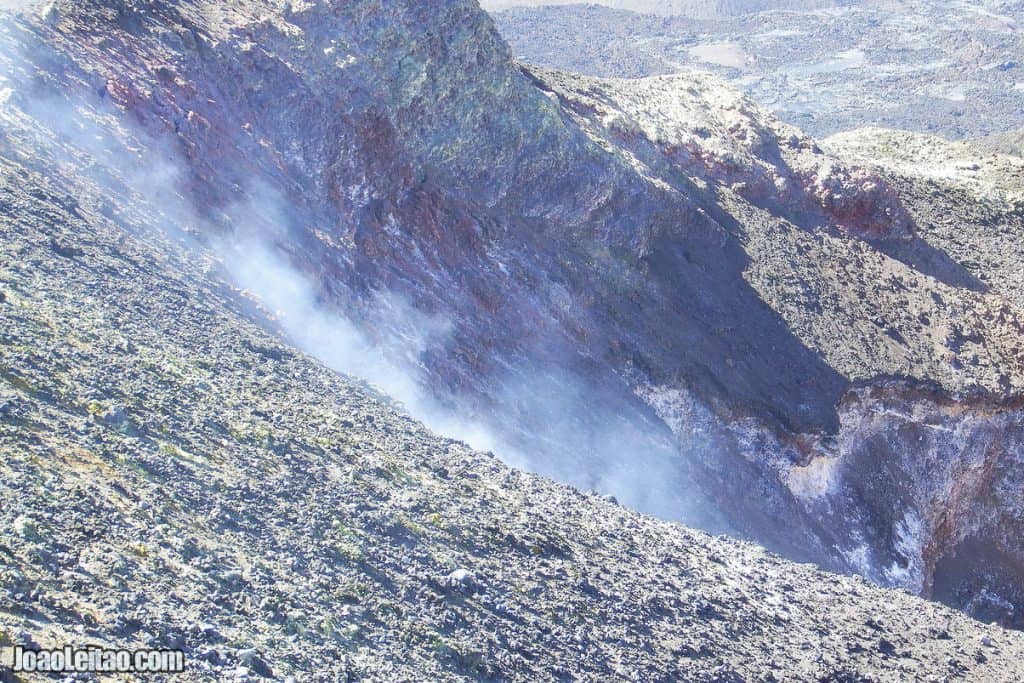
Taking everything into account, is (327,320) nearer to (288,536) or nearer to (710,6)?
(288,536)

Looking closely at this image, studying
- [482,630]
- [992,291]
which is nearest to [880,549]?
[992,291]

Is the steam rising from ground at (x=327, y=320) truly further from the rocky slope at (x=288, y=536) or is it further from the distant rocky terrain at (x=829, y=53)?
the distant rocky terrain at (x=829, y=53)

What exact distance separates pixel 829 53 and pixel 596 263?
112 meters

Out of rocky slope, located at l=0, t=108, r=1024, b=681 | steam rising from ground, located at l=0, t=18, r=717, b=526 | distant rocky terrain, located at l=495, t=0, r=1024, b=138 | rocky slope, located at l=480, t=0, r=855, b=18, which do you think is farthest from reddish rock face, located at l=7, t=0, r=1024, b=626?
rocky slope, located at l=480, t=0, r=855, b=18

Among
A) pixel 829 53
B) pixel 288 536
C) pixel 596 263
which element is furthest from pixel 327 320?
pixel 829 53

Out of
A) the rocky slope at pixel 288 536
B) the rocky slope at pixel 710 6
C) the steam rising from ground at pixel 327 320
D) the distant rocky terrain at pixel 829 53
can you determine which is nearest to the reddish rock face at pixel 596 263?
the steam rising from ground at pixel 327 320

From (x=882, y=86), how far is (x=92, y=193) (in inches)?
4404

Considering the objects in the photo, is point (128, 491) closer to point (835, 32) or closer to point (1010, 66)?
point (1010, 66)

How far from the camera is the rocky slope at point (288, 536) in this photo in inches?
493

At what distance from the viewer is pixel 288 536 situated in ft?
49.5

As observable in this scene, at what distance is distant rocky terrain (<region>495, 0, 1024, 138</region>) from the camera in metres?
112

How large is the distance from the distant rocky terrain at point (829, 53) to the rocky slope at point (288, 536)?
8887 centimetres

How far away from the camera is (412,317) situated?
28.1 m

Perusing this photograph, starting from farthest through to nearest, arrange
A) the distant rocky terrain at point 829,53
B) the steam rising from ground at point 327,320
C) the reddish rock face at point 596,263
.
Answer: the distant rocky terrain at point 829,53 → the reddish rock face at point 596,263 → the steam rising from ground at point 327,320
